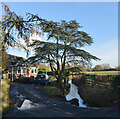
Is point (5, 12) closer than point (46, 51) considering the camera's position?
Yes

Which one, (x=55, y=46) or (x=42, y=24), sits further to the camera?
(x=55, y=46)

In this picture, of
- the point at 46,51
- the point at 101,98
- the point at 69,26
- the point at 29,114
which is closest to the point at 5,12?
the point at 29,114

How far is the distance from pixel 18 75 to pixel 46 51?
544 inches

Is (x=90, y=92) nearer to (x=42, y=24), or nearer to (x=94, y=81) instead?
(x=94, y=81)

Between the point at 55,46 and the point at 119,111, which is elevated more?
the point at 55,46

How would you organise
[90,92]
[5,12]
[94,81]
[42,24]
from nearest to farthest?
[5,12]
[42,24]
[90,92]
[94,81]

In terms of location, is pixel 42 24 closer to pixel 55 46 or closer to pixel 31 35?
pixel 31 35

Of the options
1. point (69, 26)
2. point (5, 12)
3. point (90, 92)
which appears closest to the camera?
point (5, 12)

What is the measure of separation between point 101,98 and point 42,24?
5.51m

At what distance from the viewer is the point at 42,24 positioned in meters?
7.91

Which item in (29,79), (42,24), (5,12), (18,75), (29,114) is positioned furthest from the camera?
(18,75)

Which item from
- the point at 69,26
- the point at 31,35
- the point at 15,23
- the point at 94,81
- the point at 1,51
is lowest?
the point at 94,81

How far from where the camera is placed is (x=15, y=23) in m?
7.39

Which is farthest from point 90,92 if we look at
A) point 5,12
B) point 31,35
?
point 5,12
